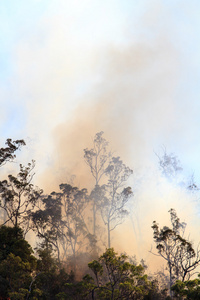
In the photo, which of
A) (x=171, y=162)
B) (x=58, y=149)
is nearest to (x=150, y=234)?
(x=171, y=162)

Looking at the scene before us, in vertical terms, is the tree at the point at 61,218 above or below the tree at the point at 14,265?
above

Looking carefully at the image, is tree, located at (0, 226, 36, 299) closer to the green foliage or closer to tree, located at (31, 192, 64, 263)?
the green foliage

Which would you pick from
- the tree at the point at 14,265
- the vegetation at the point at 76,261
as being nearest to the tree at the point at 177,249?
the vegetation at the point at 76,261

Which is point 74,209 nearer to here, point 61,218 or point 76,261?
point 61,218

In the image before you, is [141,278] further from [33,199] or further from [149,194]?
[149,194]

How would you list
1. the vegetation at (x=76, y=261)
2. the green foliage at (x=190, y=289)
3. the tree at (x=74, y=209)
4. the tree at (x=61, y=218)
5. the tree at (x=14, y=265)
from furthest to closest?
the tree at (x=74, y=209), the tree at (x=61, y=218), the vegetation at (x=76, y=261), the tree at (x=14, y=265), the green foliage at (x=190, y=289)

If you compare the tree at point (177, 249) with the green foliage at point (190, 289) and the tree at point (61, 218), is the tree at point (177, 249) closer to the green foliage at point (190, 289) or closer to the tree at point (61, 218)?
the green foliage at point (190, 289)

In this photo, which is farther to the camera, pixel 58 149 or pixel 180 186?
pixel 58 149

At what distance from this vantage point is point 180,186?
274ft

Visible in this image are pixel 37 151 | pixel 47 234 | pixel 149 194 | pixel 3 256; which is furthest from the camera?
pixel 37 151

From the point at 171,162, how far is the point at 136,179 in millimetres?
23893

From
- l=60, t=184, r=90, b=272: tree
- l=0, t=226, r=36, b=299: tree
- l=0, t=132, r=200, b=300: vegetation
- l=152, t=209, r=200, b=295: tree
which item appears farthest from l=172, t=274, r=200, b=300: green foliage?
l=60, t=184, r=90, b=272: tree

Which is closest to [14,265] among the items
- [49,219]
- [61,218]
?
[49,219]

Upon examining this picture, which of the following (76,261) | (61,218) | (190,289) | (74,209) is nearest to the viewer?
(190,289)
